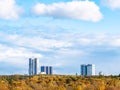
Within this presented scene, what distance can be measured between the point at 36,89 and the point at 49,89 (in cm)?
672

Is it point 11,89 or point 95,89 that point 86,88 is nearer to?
point 95,89

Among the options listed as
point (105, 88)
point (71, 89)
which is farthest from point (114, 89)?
point (71, 89)

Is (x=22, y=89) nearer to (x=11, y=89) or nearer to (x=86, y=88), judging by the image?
(x=11, y=89)

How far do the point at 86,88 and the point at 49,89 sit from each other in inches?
489

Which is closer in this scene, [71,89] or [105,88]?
[105,88]

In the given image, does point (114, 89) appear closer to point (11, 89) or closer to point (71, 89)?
point (71, 89)

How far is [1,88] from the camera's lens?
146m

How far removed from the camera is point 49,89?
15388cm

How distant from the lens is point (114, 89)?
148 m

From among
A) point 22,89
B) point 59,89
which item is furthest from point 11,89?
point 59,89

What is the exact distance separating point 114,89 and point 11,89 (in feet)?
110

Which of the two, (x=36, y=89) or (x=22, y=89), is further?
(x=36, y=89)

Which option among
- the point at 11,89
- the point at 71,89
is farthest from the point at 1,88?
the point at 71,89

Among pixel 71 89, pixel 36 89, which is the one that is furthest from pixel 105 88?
pixel 36 89
